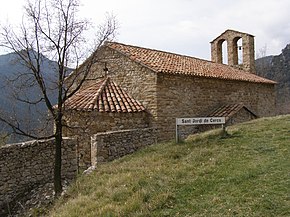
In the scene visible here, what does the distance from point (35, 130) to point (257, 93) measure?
1337cm

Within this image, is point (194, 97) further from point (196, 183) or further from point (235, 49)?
point (235, 49)

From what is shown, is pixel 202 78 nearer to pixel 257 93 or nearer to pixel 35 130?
pixel 257 93

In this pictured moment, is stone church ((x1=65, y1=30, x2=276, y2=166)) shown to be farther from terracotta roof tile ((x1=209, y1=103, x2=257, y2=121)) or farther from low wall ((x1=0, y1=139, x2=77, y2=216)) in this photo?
low wall ((x1=0, y1=139, x2=77, y2=216))

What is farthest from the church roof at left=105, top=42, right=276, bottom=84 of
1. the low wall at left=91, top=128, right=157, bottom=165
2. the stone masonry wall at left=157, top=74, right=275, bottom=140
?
the low wall at left=91, top=128, right=157, bottom=165

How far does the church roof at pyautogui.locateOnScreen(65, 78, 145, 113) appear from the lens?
11.0 metres

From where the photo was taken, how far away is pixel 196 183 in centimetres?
586

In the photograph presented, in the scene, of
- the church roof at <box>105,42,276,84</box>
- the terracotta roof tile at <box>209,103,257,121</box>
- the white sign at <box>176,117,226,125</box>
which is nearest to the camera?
the white sign at <box>176,117,226,125</box>

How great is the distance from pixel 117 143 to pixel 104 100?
7.54 feet

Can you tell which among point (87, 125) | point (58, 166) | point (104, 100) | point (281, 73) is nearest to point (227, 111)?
point (104, 100)

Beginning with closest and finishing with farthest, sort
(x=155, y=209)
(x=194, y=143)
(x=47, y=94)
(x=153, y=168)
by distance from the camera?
(x=155, y=209), (x=153, y=168), (x=47, y=94), (x=194, y=143)

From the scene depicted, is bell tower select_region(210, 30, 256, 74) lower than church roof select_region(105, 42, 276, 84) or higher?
higher

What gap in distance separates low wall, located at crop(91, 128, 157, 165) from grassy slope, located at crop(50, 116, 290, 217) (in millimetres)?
792

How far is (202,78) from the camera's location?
14.0 meters

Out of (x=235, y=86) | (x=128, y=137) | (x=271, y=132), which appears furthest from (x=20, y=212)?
(x=235, y=86)
